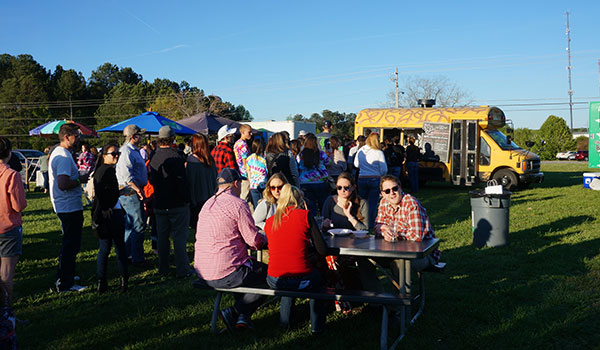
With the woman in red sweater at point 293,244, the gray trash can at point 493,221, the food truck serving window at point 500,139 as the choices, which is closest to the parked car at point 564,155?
the food truck serving window at point 500,139

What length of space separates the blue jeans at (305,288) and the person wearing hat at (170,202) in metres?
2.16

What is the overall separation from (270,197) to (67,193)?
2.27 m

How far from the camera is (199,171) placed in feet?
22.3

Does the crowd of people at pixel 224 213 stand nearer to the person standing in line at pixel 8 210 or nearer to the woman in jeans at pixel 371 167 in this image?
the person standing in line at pixel 8 210

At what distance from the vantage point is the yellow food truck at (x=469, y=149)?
16594mm

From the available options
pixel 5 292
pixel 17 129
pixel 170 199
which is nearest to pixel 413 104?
pixel 17 129

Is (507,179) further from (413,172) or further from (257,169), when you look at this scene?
(257,169)

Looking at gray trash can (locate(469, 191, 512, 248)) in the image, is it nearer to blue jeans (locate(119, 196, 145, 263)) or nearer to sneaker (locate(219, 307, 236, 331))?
sneaker (locate(219, 307, 236, 331))

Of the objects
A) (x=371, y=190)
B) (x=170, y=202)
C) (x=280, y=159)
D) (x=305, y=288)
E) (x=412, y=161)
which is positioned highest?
(x=280, y=159)

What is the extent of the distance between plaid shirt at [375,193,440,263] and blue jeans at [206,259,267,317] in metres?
1.39

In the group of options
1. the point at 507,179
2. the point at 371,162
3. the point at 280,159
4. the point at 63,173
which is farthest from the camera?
the point at 507,179

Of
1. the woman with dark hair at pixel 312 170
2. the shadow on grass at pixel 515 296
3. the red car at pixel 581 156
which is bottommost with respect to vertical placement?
the shadow on grass at pixel 515 296

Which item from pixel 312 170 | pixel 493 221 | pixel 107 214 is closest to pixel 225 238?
pixel 107 214

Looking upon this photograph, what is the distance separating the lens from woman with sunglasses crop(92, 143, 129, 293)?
5.47 meters
